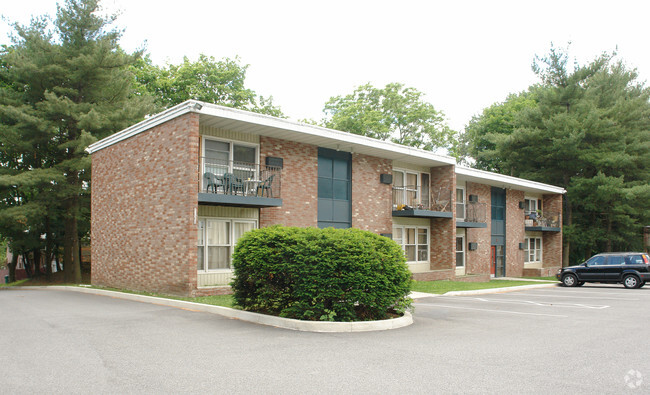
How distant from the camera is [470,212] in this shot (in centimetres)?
2822

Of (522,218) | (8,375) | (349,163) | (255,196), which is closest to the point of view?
(8,375)

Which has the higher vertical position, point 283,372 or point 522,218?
point 522,218

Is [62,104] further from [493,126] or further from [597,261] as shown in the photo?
[493,126]

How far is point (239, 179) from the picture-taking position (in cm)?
1661

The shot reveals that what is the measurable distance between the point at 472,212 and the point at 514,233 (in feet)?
19.0

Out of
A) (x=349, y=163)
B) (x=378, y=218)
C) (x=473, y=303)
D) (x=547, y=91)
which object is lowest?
(x=473, y=303)

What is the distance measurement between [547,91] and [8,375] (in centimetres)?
3670

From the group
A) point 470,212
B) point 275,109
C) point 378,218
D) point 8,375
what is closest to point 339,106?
point 275,109

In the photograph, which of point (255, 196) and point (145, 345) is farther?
point (255, 196)

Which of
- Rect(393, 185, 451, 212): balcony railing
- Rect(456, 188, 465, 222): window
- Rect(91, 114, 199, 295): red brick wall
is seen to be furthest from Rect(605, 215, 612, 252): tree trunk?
Rect(91, 114, 199, 295): red brick wall

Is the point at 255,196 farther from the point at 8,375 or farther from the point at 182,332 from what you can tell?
the point at 8,375

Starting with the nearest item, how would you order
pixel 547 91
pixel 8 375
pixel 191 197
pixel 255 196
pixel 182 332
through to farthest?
pixel 8 375, pixel 182 332, pixel 191 197, pixel 255 196, pixel 547 91

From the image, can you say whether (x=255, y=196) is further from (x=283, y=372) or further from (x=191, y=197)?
(x=283, y=372)

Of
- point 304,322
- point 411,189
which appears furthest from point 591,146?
point 304,322
